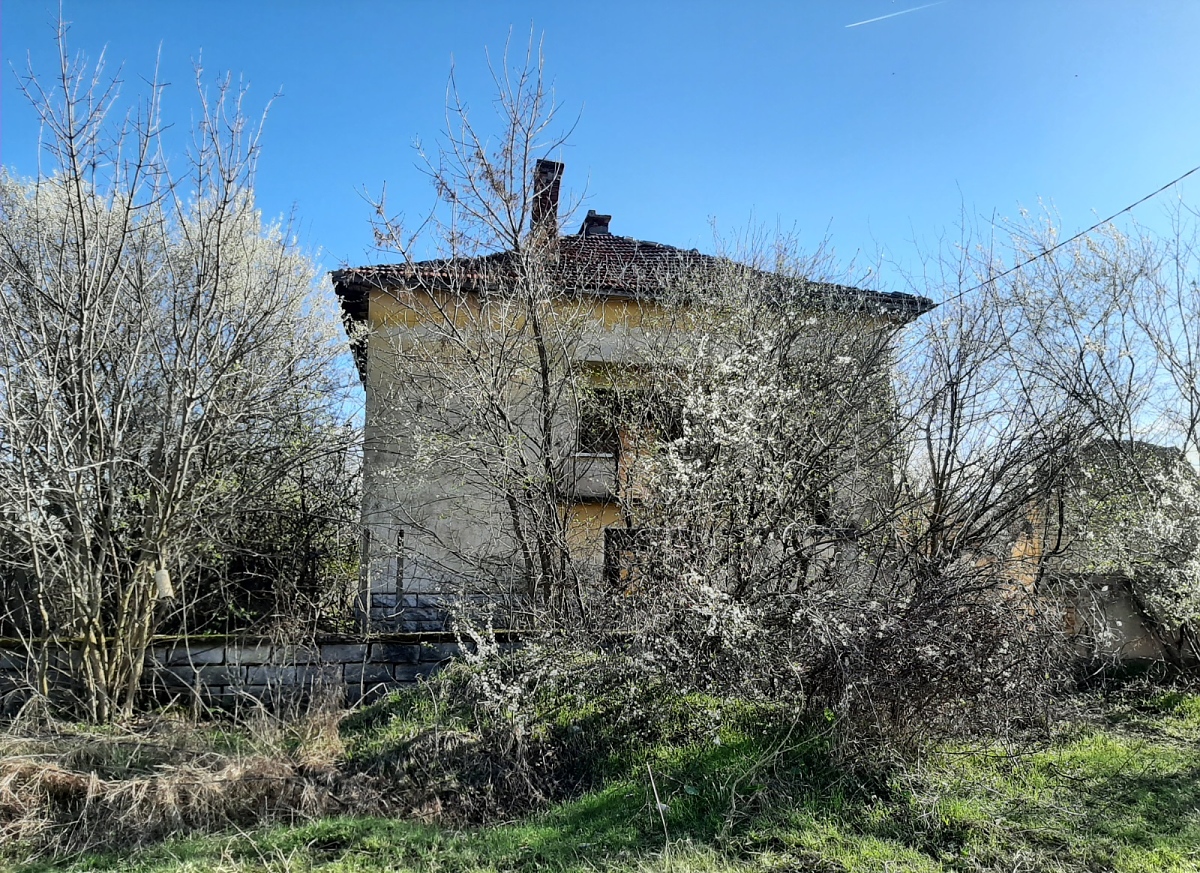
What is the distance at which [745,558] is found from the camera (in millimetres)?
6766

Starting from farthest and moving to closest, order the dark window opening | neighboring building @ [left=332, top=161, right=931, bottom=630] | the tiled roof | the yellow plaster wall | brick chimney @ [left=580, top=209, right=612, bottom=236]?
brick chimney @ [left=580, top=209, right=612, bottom=236] < the tiled roof < neighboring building @ [left=332, top=161, right=931, bottom=630] < the yellow plaster wall < the dark window opening

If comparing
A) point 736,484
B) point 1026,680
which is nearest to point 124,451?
point 736,484

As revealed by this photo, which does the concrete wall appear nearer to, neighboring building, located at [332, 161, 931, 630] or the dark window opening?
neighboring building, located at [332, 161, 931, 630]

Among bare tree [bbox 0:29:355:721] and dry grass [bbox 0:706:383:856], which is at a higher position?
bare tree [bbox 0:29:355:721]

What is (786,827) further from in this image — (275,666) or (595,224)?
(595,224)

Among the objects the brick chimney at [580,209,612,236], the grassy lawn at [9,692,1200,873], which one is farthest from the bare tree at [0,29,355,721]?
the brick chimney at [580,209,612,236]

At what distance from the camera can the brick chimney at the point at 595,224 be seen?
15166 millimetres

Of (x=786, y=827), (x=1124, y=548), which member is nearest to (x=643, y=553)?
(x=786, y=827)

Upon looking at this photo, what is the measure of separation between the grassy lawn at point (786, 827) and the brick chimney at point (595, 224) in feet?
37.0

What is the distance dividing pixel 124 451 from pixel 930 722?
736cm

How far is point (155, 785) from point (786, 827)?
4136 millimetres

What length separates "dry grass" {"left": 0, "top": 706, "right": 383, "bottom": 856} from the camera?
15.9ft

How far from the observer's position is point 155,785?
5086 millimetres

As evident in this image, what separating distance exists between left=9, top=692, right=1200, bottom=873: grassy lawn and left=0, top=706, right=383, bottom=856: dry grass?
0.27 metres
